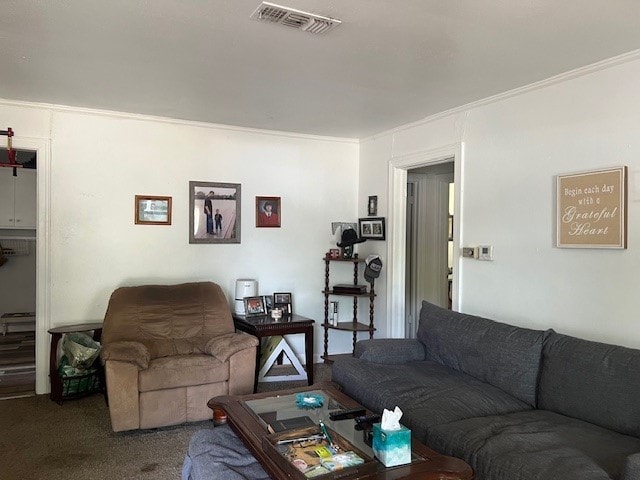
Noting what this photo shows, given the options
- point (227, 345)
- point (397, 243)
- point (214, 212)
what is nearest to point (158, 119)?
point (214, 212)

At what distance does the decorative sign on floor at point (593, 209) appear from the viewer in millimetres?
2754

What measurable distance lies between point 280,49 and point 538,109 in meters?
1.80

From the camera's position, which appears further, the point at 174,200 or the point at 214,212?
the point at 214,212

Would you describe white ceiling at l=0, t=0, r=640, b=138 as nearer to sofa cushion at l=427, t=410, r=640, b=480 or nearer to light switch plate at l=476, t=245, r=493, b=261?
light switch plate at l=476, t=245, r=493, b=261

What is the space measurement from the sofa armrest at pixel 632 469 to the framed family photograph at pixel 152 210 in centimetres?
387

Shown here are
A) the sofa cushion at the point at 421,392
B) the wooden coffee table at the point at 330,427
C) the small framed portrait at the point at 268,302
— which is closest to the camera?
the wooden coffee table at the point at 330,427

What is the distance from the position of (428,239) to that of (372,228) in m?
1.00

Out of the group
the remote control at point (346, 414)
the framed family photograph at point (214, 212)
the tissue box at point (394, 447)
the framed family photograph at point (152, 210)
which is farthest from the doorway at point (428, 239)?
the tissue box at point (394, 447)

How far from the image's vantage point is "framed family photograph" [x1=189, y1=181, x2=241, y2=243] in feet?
15.0

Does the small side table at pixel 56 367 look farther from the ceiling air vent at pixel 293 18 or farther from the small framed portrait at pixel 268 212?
the ceiling air vent at pixel 293 18

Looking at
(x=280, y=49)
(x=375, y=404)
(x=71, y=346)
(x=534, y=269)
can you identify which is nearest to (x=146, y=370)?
(x=71, y=346)

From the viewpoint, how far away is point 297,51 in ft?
9.12

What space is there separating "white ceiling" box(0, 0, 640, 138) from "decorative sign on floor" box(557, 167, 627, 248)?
696 millimetres

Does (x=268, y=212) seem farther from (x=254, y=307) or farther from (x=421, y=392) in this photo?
(x=421, y=392)
